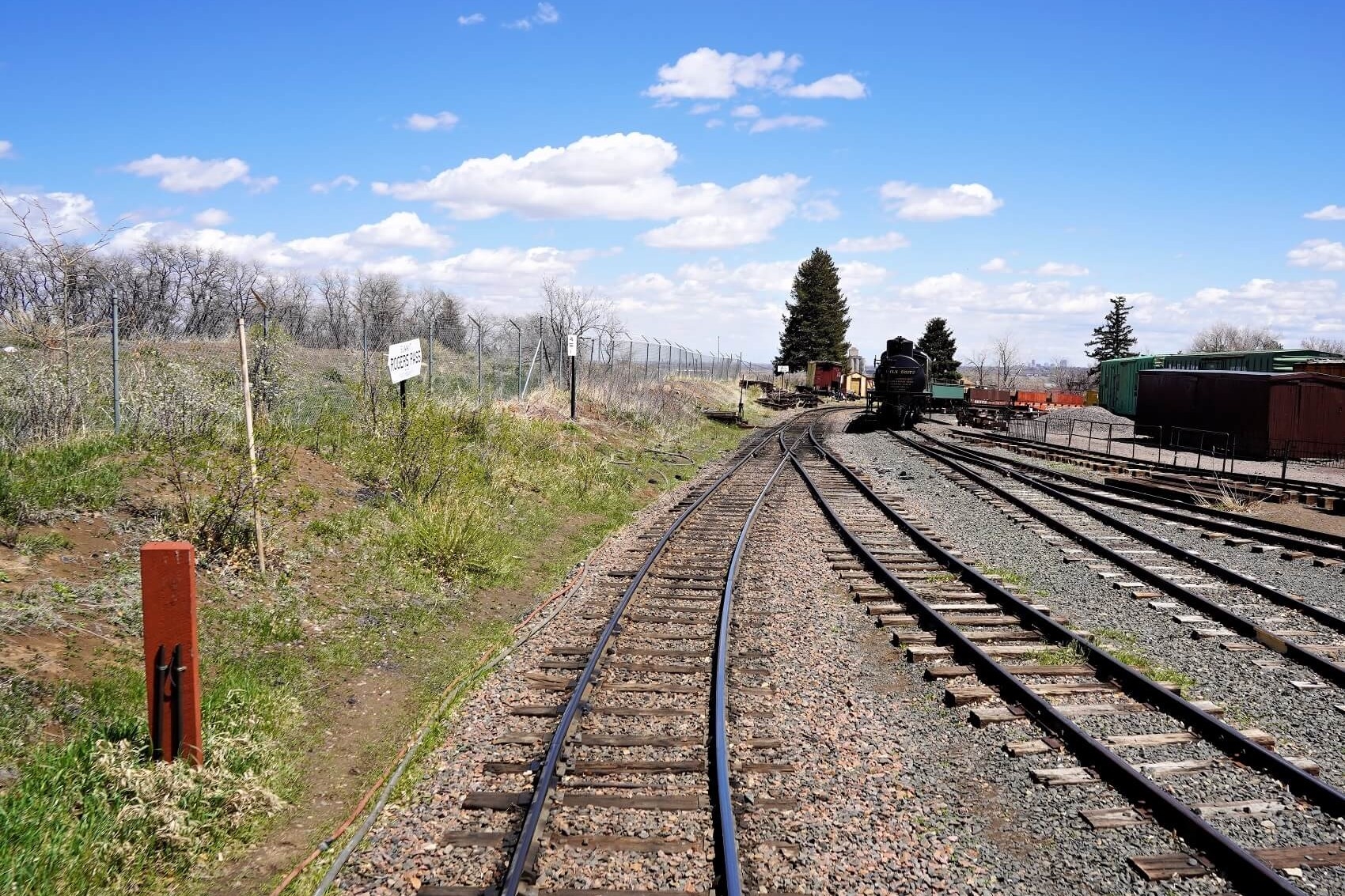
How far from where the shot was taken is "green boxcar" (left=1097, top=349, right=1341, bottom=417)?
1575 inches

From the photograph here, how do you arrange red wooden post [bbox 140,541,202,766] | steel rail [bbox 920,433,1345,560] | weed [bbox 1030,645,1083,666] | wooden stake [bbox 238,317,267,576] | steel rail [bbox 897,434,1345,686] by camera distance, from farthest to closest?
steel rail [bbox 920,433,1345,560] → wooden stake [bbox 238,317,267,576] → steel rail [bbox 897,434,1345,686] → weed [bbox 1030,645,1083,666] → red wooden post [bbox 140,541,202,766]

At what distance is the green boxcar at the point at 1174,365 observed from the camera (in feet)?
131

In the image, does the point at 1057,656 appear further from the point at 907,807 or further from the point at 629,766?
the point at 629,766

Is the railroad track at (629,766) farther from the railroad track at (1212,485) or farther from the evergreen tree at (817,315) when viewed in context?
the evergreen tree at (817,315)

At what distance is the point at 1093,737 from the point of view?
19.6 ft

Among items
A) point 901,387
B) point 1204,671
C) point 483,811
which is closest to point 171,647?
point 483,811

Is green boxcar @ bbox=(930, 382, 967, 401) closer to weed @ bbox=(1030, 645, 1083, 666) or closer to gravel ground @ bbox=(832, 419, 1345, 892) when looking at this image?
gravel ground @ bbox=(832, 419, 1345, 892)

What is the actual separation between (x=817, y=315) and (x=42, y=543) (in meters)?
78.8

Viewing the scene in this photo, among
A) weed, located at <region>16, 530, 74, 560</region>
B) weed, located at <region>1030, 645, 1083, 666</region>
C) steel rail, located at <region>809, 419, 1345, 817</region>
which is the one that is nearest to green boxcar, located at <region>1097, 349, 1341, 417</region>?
steel rail, located at <region>809, 419, 1345, 817</region>

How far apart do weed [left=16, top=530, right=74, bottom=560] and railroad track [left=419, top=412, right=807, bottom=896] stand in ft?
11.9

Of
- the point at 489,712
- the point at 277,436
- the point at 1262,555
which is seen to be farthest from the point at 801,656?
the point at 1262,555

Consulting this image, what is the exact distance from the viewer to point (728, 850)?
4332 mm

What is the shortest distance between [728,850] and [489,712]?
2616 millimetres

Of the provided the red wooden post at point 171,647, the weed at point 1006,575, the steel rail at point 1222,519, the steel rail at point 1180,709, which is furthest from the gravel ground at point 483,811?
the steel rail at point 1222,519
